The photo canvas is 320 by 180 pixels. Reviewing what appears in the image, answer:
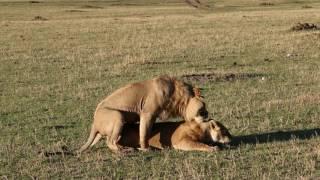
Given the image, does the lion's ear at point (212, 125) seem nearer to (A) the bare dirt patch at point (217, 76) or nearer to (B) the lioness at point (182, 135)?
(B) the lioness at point (182, 135)

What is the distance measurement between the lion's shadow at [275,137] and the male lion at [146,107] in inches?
43.3

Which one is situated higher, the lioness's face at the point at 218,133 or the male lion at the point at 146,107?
the male lion at the point at 146,107

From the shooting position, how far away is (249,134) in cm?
1180

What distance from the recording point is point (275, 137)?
11.4 m

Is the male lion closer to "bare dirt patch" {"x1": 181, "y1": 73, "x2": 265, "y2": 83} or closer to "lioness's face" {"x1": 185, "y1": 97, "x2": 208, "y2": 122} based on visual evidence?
"lioness's face" {"x1": 185, "y1": 97, "x2": 208, "y2": 122}

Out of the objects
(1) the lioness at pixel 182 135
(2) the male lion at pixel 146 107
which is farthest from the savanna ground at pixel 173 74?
(2) the male lion at pixel 146 107

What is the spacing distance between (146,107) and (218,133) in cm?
114

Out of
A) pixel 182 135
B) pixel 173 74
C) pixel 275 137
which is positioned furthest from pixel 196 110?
pixel 173 74

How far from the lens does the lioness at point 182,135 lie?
408 inches

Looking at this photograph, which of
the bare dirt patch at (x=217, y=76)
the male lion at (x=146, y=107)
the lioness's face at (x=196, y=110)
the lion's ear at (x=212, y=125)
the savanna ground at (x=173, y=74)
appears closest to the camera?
the savanna ground at (x=173, y=74)

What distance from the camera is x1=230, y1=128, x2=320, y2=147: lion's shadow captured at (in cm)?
1101

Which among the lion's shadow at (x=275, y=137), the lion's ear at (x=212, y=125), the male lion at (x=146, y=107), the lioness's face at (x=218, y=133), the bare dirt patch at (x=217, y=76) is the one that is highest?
the male lion at (x=146, y=107)

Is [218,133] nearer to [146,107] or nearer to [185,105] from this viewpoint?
[185,105]

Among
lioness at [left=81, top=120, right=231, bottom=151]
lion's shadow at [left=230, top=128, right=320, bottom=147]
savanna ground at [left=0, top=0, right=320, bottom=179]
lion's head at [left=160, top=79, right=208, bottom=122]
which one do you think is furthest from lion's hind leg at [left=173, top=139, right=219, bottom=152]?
lion's shadow at [left=230, top=128, right=320, bottom=147]
